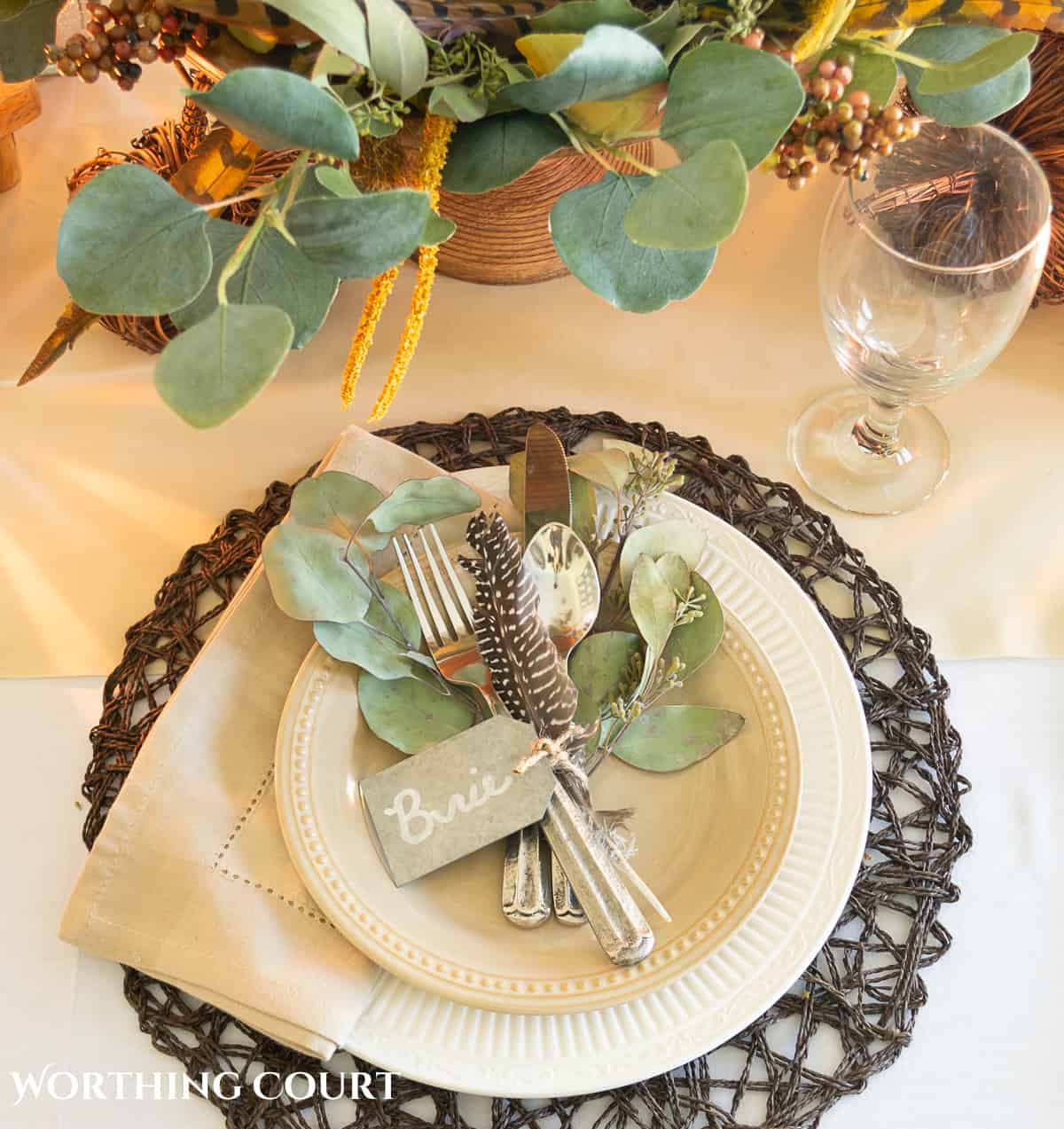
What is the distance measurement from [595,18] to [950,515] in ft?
1.28

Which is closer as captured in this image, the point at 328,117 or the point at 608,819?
the point at 328,117

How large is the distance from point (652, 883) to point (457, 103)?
0.36 m

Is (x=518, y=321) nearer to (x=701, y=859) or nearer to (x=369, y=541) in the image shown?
(x=369, y=541)

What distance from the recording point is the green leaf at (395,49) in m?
0.41

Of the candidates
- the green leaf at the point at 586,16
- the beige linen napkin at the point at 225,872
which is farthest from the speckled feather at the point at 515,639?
→ the green leaf at the point at 586,16

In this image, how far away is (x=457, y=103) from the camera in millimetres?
453

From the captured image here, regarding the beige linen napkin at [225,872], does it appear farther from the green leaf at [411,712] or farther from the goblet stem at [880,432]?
the goblet stem at [880,432]

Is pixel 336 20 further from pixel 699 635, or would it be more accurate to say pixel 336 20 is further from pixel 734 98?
pixel 699 635

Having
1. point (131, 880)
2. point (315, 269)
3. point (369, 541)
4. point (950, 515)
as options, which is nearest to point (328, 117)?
point (315, 269)

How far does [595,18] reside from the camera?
0.44 meters

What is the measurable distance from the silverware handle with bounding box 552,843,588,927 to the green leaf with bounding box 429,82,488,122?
33 centimetres

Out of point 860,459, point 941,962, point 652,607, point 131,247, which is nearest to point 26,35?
point 131,247

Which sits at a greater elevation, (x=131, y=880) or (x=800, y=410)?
(x=800, y=410)

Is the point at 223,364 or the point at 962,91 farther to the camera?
the point at 962,91
